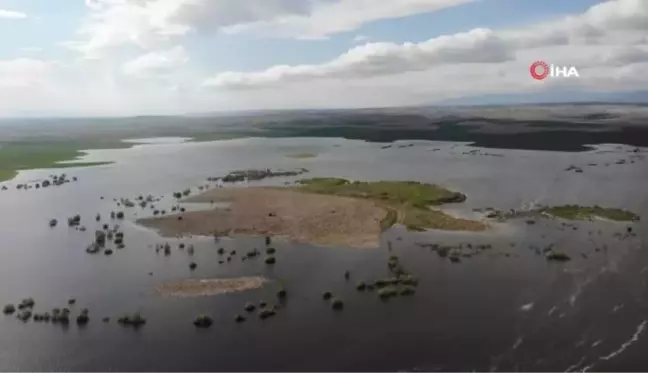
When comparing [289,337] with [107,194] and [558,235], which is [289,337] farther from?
[107,194]

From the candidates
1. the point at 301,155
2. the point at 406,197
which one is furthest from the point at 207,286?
the point at 301,155

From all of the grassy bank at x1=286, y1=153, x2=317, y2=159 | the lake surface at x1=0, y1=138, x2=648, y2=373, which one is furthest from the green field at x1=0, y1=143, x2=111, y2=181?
the lake surface at x1=0, y1=138, x2=648, y2=373

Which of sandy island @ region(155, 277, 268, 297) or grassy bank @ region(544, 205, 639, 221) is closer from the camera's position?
sandy island @ region(155, 277, 268, 297)

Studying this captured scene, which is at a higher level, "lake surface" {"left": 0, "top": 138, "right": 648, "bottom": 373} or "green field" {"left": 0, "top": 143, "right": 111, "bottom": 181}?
"green field" {"left": 0, "top": 143, "right": 111, "bottom": 181}

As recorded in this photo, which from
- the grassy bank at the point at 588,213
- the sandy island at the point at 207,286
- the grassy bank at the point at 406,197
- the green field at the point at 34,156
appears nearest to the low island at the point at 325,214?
the grassy bank at the point at 406,197

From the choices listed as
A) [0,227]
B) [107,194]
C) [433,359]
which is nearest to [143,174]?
[107,194]

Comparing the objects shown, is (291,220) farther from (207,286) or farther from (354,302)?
(354,302)

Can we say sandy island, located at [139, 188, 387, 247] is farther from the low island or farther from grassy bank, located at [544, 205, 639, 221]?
A: grassy bank, located at [544, 205, 639, 221]

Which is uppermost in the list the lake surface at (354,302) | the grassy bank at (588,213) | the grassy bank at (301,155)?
the grassy bank at (301,155)

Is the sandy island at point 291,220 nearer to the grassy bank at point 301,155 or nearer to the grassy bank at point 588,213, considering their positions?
the grassy bank at point 588,213
